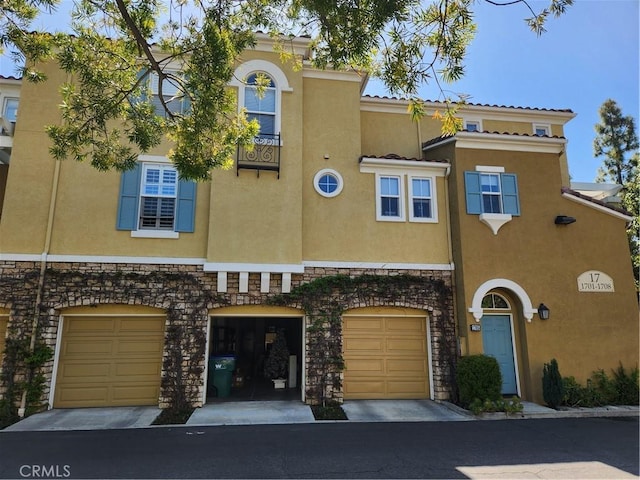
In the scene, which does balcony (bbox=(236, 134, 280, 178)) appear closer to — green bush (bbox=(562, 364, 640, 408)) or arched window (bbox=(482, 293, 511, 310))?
arched window (bbox=(482, 293, 511, 310))

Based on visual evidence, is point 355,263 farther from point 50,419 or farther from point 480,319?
point 50,419

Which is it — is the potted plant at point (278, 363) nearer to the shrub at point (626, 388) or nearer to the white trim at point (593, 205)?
the shrub at point (626, 388)

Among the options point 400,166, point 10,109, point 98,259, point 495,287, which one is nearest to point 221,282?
point 98,259

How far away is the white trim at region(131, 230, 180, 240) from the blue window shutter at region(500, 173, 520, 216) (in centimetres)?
912

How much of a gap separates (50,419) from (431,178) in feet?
37.0

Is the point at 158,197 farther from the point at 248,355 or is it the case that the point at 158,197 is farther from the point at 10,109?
the point at 248,355

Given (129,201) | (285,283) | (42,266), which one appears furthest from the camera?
(285,283)

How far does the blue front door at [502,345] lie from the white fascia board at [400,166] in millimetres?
4427

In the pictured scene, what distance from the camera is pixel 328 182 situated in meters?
11.6

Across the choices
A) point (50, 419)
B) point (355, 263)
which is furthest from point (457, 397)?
point (50, 419)

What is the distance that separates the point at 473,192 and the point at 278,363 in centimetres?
766

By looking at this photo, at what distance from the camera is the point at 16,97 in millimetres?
11984

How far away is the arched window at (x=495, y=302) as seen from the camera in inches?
449

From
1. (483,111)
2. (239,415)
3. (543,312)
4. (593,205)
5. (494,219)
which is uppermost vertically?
(483,111)
